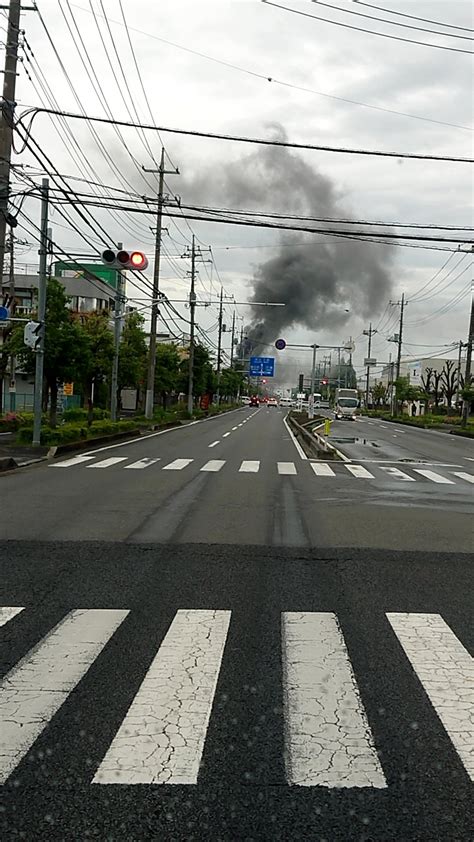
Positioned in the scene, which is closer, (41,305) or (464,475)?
(464,475)

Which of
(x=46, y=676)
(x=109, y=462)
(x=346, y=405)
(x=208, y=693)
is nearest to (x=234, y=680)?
(x=208, y=693)

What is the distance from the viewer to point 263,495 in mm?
14547

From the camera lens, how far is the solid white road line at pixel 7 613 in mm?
5968

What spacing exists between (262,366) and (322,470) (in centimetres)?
7099

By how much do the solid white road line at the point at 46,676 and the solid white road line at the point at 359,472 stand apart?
13304mm

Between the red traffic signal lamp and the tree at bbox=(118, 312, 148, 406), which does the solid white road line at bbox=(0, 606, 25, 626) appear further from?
the tree at bbox=(118, 312, 148, 406)

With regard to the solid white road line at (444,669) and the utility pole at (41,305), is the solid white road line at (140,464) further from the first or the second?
the solid white road line at (444,669)

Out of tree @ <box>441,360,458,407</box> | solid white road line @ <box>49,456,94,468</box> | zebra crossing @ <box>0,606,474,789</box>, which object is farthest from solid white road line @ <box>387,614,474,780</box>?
tree @ <box>441,360,458,407</box>

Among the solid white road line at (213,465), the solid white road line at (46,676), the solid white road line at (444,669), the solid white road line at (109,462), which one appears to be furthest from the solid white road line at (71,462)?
the solid white road line at (444,669)

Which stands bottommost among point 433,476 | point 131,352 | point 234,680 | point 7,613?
point 433,476

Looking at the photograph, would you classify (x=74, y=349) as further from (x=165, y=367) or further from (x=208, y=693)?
(x=165, y=367)

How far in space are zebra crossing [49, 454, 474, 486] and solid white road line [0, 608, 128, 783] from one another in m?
12.8

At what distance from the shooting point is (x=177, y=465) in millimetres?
20766

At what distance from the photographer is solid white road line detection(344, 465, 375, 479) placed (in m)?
19.0
